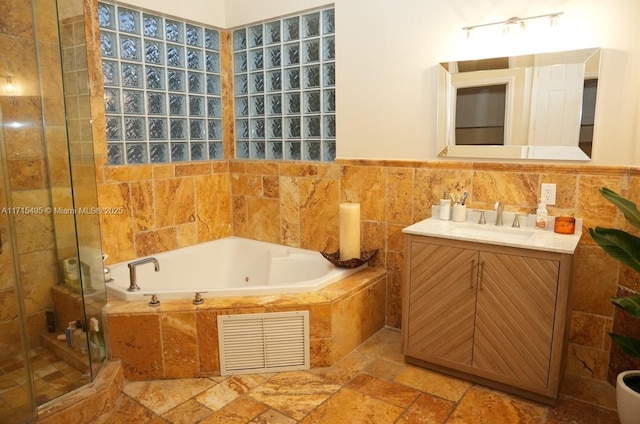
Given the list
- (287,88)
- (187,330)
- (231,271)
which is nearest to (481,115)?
(287,88)

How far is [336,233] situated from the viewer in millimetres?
3258

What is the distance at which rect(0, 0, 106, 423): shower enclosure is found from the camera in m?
2.07

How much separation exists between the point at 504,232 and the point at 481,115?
0.68m

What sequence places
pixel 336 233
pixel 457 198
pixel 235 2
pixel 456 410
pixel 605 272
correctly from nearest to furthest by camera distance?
pixel 456 410 → pixel 605 272 → pixel 457 198 → pixel 336 233 → pixel 235 2

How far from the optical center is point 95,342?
7.50ft

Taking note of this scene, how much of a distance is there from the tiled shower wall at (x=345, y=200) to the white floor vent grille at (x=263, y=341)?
82 centimetres

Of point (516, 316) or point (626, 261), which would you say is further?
point (516, 316)

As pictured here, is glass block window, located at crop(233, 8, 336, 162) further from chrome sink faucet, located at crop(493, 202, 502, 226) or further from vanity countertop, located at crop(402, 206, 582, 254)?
chrome sink faucet, located at crop(493, 202, 502, 226)

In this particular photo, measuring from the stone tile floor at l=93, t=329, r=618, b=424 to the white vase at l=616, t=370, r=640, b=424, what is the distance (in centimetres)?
20

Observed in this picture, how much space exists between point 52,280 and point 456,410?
2.12 m

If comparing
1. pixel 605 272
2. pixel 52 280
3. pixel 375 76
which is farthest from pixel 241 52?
pixel 605 272

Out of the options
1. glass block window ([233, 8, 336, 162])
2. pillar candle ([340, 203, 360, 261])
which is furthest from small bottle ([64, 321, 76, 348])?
glass block window ([233, 8, 336, 162])

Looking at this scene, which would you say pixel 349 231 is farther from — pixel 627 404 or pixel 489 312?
pixel 627 404

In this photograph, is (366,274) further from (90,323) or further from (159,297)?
(90,323)
